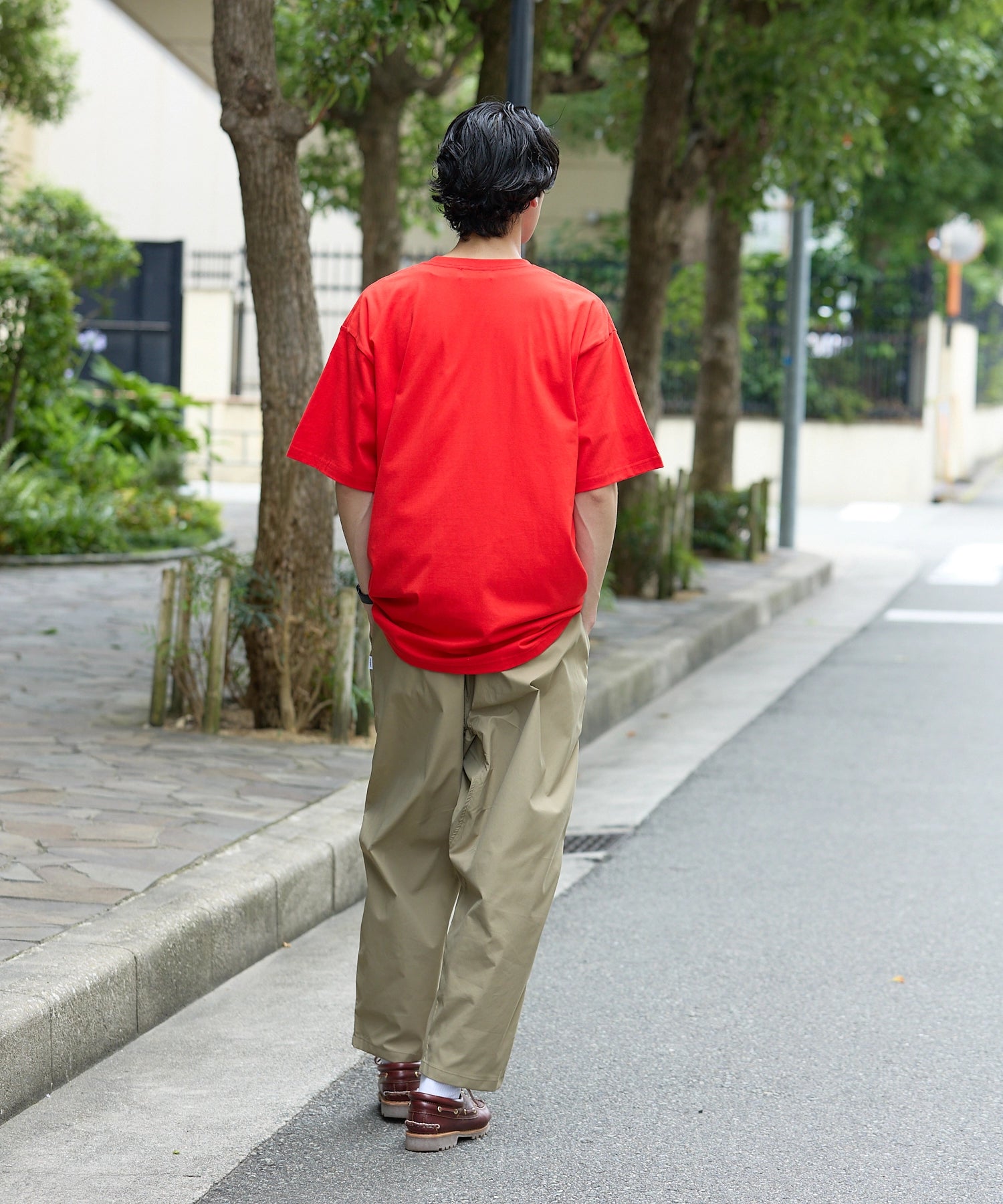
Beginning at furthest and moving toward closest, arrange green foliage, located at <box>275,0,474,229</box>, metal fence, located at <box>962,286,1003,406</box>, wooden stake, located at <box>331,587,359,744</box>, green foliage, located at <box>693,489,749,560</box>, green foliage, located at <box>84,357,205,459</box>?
metal fence, located at <box>962,286,1003,406</box> < green foliage, located at <box>84,357,205,459</box> < green foliage, located at <box>693,489,749,560</box> < green foliage, located at <box>275,0,474,229</box> < wooden stake, located at <box>331,587,359,744</box>

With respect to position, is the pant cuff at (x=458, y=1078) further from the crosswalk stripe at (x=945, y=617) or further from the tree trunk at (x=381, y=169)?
the tree trunk at (x=381, y=169)

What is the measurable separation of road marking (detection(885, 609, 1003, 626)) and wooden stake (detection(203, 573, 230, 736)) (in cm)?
656

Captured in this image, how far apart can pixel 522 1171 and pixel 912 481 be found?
64.3ft

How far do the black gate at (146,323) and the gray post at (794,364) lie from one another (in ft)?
25.8

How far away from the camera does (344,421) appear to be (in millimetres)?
3189

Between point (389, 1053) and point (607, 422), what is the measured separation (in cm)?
131

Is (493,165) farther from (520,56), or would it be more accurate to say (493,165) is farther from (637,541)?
(637,541)

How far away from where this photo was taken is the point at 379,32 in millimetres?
6582

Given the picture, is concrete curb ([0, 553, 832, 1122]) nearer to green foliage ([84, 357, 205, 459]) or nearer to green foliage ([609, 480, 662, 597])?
green foliage ([609, 480, 662, 597])

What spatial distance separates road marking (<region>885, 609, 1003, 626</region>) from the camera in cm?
1152

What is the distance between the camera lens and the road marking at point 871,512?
19578 mm

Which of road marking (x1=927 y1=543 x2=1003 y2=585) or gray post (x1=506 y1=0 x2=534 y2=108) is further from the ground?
gray post (x1=506 y1=0 x2=534 y2=108)

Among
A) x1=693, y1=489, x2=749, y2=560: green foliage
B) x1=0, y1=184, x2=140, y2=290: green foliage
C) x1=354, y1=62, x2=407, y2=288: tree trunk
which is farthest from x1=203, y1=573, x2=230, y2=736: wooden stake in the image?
x1=0, y1=184, x2=140, y2=290: green foliage

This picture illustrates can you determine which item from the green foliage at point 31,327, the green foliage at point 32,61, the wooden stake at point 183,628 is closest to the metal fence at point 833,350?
the green foliage at point 32,61
